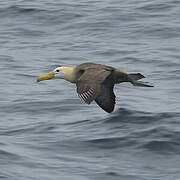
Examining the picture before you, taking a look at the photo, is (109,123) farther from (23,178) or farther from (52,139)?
(23,178)

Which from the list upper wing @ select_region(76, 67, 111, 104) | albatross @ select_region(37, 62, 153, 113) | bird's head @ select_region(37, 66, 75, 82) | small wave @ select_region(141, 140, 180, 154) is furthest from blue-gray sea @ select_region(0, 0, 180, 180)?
upper wing @ select_region(76, 67, 111, 104)

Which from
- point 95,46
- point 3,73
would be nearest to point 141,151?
point 3,73

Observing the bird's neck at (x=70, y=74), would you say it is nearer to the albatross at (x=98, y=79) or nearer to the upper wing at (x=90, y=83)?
the albatross at (x=98, y=79)

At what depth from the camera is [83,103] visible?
1549 cm

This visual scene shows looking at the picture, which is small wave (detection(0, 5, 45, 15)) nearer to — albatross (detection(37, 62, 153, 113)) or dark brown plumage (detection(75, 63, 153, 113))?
albatross (detection(37, 62, 153, 113))

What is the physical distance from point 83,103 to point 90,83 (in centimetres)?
428

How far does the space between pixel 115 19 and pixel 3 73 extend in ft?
15.4

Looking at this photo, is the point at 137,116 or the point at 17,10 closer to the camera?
the point at 137,116

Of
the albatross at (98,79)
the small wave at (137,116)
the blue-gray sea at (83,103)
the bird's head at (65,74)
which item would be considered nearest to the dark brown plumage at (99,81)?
the albatross at (98,79)

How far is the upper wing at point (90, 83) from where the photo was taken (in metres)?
11.1

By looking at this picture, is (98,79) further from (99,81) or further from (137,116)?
(137,116)

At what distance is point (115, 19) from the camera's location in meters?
21.3

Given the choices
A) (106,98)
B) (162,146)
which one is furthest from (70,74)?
(162,146)

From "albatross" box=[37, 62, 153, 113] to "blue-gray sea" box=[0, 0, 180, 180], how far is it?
92cm
